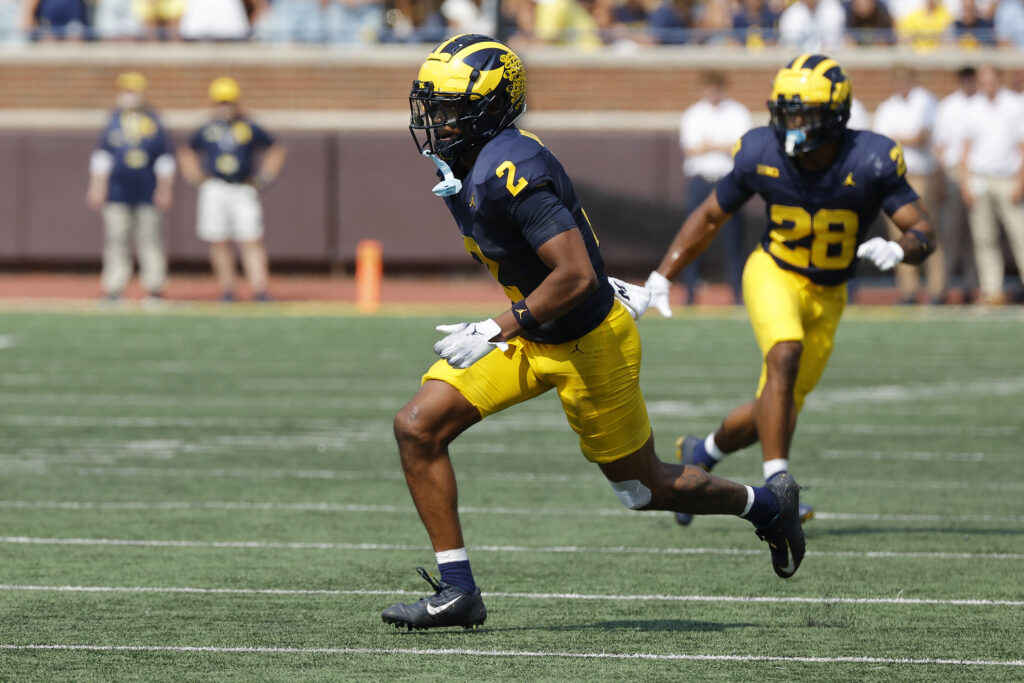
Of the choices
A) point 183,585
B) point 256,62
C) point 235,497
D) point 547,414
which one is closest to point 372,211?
point 256,62

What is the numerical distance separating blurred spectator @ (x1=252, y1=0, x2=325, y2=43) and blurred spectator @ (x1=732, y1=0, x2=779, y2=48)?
479 centimetres

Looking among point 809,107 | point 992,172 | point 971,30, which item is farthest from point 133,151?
point 809,107

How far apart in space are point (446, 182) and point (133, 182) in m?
12.2

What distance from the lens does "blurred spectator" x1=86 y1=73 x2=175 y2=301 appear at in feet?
54.0

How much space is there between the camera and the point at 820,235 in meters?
7.02

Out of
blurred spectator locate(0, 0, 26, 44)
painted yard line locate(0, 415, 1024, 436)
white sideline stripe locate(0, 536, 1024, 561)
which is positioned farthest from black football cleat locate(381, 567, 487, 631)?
blurred spectator locate(0, 0, 26, 44)

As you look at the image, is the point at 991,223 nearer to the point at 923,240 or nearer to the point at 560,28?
the point at 560,28

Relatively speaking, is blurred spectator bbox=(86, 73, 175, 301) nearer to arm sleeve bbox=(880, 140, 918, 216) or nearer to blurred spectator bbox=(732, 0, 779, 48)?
blurred spectator bbox=(732, 0, 779, 48)

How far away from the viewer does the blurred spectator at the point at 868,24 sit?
1888cm

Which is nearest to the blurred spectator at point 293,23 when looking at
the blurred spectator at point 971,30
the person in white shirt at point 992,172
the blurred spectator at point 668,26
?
the blurred spectator at point 668,26

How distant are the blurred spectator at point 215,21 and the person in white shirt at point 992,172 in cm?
848

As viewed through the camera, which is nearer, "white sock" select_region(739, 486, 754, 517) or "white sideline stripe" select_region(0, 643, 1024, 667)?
"white sideline stripe" select_region(0, 643, 1024, 667)

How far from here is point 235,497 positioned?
757 centimetres

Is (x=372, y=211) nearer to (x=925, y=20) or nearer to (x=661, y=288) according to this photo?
(x=925, y=20)
